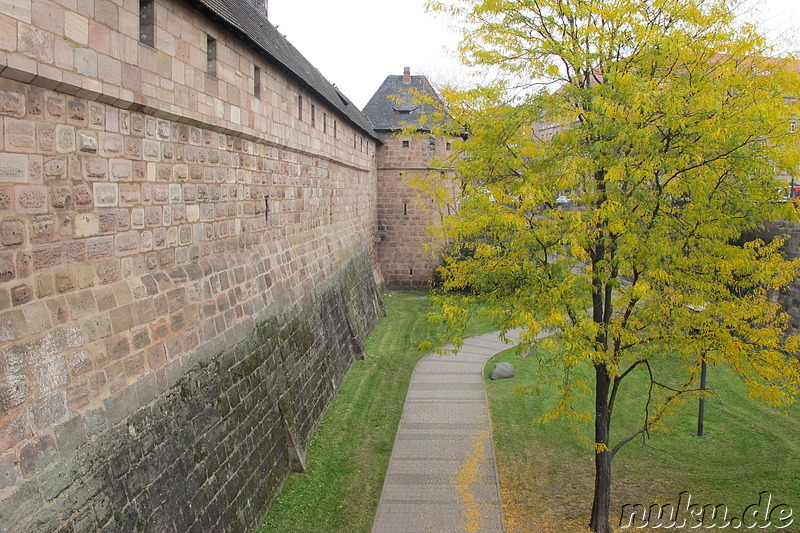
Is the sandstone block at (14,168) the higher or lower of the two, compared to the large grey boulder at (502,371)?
higher

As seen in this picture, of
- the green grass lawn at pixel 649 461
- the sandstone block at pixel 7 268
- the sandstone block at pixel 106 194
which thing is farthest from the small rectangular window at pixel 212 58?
the green grass lawn at pixel 649 461

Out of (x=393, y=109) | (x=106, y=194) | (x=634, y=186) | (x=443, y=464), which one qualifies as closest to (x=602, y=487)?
(x=443, y=464)

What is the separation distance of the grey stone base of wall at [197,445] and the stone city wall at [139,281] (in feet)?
0.07

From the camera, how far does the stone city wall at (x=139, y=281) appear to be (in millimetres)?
4328

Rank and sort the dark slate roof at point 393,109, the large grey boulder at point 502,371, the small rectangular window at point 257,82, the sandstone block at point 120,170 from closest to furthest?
the sandstone block at point 120,170 < the small rectangular window at point 257,82 < the large grey boulder at point 502,371 < the dark slate roof at point 393,109

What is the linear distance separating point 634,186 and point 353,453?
607 cm

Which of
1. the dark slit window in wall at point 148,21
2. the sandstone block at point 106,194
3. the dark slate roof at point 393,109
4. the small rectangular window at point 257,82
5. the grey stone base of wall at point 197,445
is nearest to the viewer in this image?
the grey stone base of wall at point 197,445

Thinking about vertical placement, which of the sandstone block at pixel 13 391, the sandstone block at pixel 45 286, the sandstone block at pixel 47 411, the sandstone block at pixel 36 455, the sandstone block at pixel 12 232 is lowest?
the sandstone block at pixel 36 455

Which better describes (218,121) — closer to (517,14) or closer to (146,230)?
(146,230)

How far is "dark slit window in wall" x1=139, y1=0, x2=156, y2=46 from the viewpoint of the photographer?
20.1 ft

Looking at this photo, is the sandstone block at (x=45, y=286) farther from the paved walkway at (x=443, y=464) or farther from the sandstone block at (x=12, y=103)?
the paved walkway at (x=443, y=464)

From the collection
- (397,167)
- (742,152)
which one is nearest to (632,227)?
(742,152)

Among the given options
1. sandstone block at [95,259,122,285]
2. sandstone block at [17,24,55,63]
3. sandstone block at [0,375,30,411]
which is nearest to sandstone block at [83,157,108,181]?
sandstone block at [95,259,122,285]

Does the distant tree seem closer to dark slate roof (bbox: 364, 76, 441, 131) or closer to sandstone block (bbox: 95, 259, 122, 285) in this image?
sandstone block (bbox: 95, 259, 122, 285)
